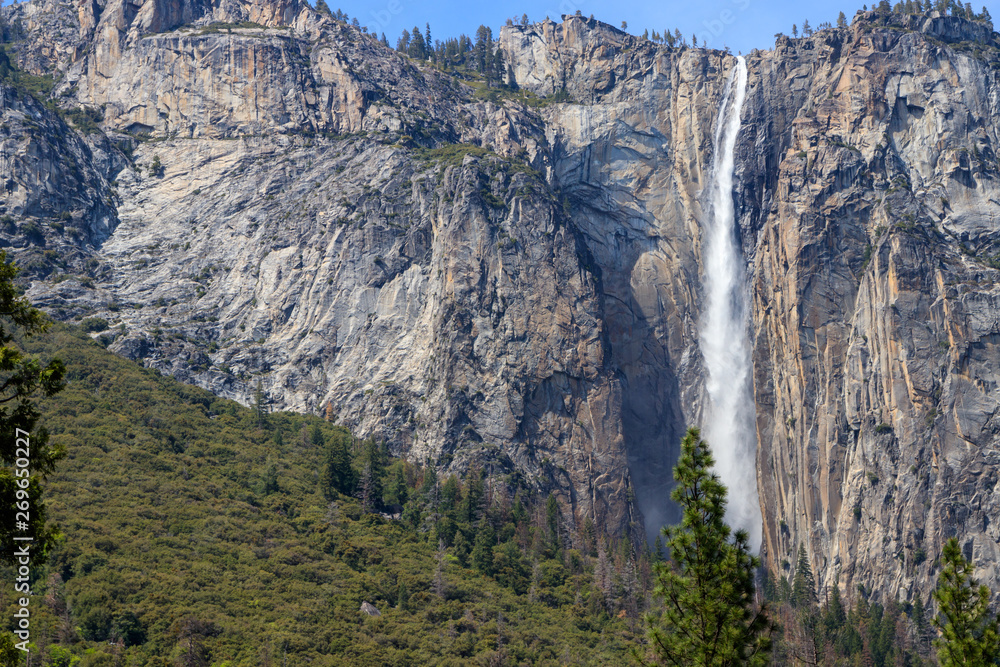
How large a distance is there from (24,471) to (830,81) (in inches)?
5254

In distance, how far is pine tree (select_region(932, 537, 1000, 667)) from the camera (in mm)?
29000

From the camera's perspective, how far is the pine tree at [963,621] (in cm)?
2900

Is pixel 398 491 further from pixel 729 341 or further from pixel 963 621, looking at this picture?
pixel 963 621

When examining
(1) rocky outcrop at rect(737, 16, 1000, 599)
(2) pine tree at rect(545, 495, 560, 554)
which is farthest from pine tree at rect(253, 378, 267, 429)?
(1) rocky outcrop at rect(737, 16, 1000, 599)

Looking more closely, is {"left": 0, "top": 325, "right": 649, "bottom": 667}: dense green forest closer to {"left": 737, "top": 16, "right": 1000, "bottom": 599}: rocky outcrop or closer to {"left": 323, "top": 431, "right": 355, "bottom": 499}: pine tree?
{"left": 323, "top": 431, "right": 355, "bottom": 499}: pine tree

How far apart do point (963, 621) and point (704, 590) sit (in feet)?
27.5

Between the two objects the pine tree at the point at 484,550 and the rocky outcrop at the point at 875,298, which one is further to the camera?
the rocky outcrop at the point at 875,298

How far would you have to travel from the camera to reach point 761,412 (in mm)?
129875

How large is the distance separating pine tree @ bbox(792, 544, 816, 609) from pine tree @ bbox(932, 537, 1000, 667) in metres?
76.5

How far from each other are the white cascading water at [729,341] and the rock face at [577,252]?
2472 millimetres

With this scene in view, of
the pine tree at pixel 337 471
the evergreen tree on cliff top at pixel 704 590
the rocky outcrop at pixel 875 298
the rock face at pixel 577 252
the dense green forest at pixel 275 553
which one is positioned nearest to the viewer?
the evergreen tree on cliff top at pixel 704 590

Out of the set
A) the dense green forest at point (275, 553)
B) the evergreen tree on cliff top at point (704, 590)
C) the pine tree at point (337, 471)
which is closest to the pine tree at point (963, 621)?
the evergreen tree on cliff top at point (704, 590)

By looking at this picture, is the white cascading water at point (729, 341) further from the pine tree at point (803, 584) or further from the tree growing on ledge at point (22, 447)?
the tree growing on ledge at point (22, 447)

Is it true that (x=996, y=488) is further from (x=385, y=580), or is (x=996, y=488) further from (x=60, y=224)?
(x=60, y=224)
